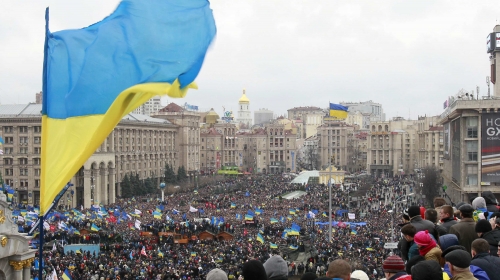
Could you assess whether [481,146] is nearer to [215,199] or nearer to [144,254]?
[215,199]

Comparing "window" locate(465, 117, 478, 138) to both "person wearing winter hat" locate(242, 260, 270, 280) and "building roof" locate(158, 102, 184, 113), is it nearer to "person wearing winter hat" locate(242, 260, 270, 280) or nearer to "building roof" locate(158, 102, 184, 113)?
"person wearing winter hat" locate(242, 260, 270, 280)

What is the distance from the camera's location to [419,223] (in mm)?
9070

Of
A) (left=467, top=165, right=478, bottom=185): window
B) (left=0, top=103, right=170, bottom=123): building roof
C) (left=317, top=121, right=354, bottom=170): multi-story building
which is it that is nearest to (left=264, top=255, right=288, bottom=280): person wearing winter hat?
(left=467, top=165, right=478, bottom=185): window

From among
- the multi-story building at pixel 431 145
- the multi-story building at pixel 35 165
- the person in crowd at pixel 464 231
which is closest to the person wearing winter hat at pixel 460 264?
the person in crowd at pixel 464 231

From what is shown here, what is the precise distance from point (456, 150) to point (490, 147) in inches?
213

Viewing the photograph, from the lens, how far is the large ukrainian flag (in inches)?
274

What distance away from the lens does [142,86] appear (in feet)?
23.0

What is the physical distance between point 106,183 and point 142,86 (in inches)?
2134

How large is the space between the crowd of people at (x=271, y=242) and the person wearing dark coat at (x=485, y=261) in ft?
0.03

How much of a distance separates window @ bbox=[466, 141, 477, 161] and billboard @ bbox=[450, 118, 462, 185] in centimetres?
75

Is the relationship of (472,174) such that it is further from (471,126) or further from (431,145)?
(431,145)

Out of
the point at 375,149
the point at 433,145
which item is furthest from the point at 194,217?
the point at 375,149

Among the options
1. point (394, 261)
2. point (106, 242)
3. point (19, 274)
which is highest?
point (394, 261)

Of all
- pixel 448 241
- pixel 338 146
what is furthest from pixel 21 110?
pixel 338 146
